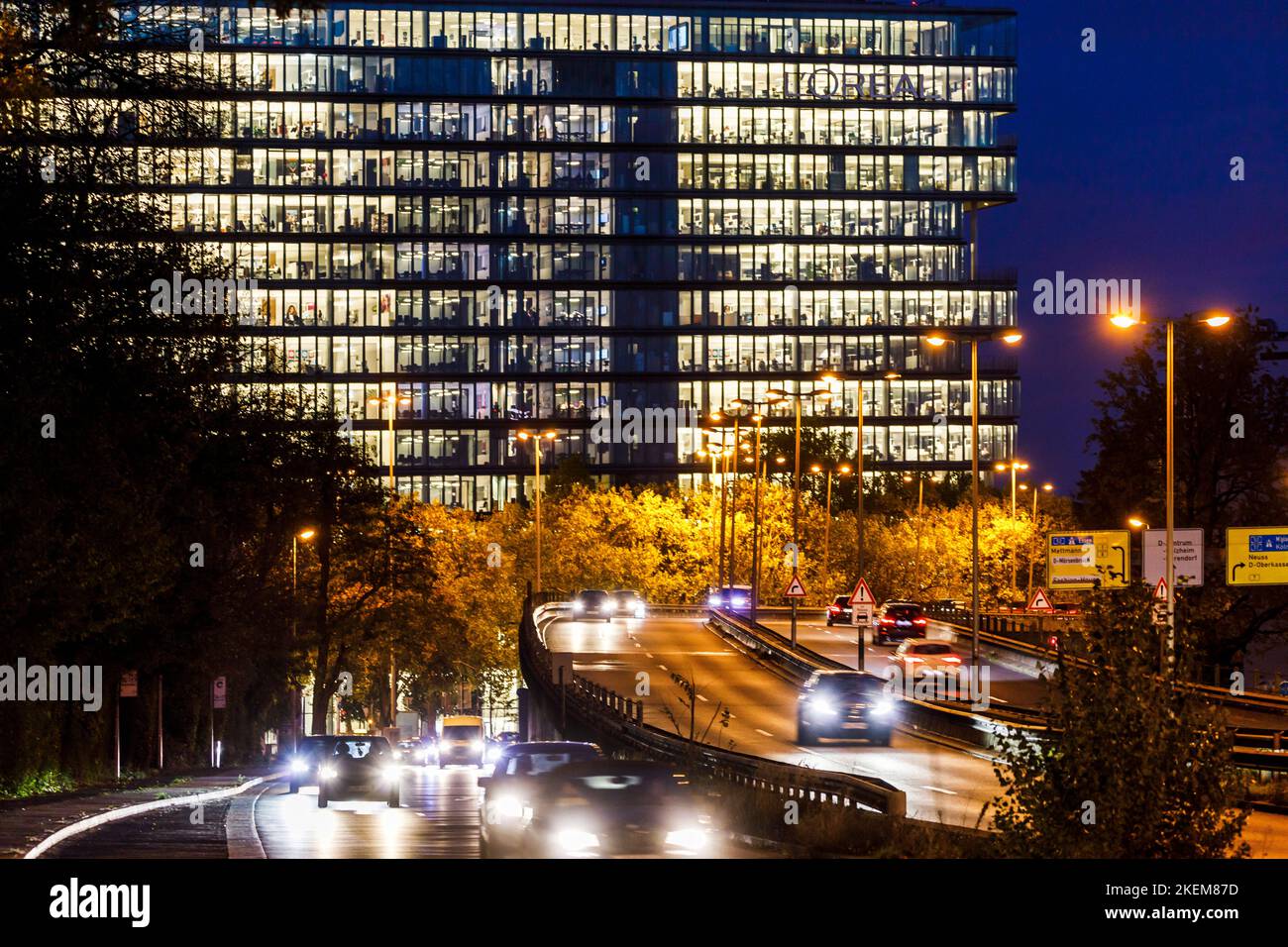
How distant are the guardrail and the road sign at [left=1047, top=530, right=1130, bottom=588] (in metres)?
21.3

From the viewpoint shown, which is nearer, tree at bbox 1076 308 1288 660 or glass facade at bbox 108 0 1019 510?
tree at bbox 1076 308 1288 660

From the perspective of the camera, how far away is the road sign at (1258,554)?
62.2 metres

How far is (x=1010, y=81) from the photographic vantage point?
6890 inches

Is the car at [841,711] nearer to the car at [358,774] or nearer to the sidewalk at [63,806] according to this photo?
the car at [358,774]

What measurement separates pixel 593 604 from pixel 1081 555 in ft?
103

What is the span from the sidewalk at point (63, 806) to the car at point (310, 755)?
92.0 inches

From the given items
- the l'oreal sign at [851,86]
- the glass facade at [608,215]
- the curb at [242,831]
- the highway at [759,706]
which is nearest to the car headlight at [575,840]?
the highway at [759,706]

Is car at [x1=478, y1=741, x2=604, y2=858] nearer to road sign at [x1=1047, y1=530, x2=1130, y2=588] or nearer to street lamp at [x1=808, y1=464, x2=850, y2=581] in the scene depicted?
road sign at [x1=1047, y1=530, x2=1130, y2=588]

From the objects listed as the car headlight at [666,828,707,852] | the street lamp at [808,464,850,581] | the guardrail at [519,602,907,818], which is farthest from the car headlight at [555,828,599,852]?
the street lamp at [808,464,850,581]

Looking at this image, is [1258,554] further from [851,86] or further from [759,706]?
[851,86]

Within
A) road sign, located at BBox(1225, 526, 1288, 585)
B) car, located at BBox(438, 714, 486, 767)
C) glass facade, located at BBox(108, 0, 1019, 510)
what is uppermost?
glass facade, located at BBox(108, 0, 1019, 510)

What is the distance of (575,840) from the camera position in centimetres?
1861

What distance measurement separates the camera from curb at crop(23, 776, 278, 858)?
22.5 metres
